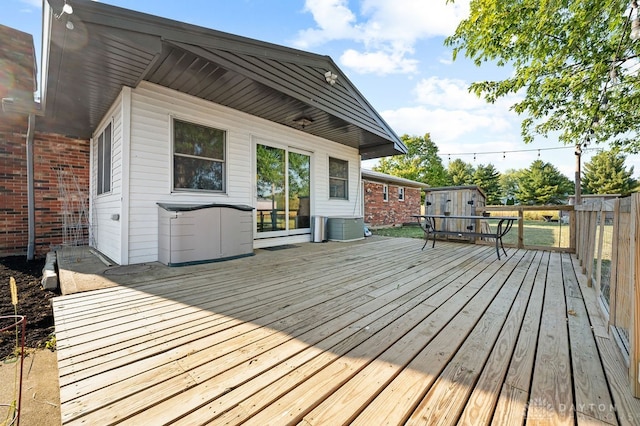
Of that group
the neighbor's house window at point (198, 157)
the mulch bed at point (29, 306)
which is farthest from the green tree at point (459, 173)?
the mulch bed at point (29, 306)

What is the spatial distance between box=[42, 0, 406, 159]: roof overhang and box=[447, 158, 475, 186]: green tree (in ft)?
98.2

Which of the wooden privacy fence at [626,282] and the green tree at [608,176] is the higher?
the green tree at [608,176]

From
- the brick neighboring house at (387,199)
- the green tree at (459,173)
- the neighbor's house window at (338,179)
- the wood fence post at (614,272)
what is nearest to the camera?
the wood fence post at (614,272)

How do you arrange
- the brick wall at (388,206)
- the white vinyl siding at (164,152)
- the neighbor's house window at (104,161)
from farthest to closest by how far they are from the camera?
the brick wall at (388,206) → the neighbor's house window at (104,161) → the white vinyl siding at (164,152)

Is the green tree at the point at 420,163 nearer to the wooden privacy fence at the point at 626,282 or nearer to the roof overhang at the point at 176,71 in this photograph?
the roof overhang at the point at 176,71

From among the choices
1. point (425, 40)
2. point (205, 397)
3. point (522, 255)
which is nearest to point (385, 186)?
point (425, 40)

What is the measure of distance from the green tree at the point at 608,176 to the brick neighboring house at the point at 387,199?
23.3 m

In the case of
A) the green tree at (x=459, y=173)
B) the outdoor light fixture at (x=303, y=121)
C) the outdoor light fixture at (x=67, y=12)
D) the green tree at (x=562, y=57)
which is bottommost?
the outdoor light fixture at (x=67, y=12)

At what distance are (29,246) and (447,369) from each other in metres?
6.40

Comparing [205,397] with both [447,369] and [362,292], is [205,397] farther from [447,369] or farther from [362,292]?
[362,292]

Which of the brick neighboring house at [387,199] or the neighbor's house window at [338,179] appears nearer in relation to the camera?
the neighbor's house window at [338,179]

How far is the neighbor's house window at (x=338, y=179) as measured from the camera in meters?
7.23

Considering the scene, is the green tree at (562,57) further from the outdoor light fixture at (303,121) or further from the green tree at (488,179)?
the green tree at (488,179)

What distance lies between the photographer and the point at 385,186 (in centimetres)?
1280
